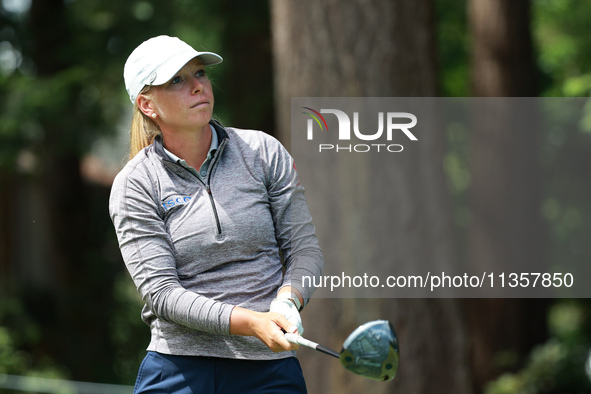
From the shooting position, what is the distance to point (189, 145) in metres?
2.65

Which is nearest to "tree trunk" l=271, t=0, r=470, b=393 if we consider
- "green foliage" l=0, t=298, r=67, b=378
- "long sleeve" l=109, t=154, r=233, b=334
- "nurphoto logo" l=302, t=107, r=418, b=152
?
"nurphoto logo" l=302, t=107, r=418, b=152

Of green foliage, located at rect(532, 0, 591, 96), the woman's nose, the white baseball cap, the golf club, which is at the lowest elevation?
the golf club

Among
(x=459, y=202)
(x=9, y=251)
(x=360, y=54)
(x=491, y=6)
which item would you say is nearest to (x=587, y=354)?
(x=491, y=6)

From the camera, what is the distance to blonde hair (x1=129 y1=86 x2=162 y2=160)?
274cm

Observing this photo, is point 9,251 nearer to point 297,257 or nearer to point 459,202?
point 459,202

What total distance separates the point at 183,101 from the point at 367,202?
10.5ft

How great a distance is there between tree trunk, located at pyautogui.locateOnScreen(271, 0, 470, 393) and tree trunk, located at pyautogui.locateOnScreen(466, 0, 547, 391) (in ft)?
13.1

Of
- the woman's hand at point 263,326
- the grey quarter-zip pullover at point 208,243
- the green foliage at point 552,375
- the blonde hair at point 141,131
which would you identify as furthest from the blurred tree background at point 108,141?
the woman's hand at point 263,326

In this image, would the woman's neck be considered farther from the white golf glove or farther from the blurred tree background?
the blurred tree background

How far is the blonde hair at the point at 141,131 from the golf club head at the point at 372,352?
0.94 metres

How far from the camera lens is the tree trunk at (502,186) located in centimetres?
978

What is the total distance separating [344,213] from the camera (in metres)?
5.70

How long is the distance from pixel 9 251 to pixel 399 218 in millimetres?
10620

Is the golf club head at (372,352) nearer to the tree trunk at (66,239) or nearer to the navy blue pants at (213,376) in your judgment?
the navy blue pants at (213,376)
